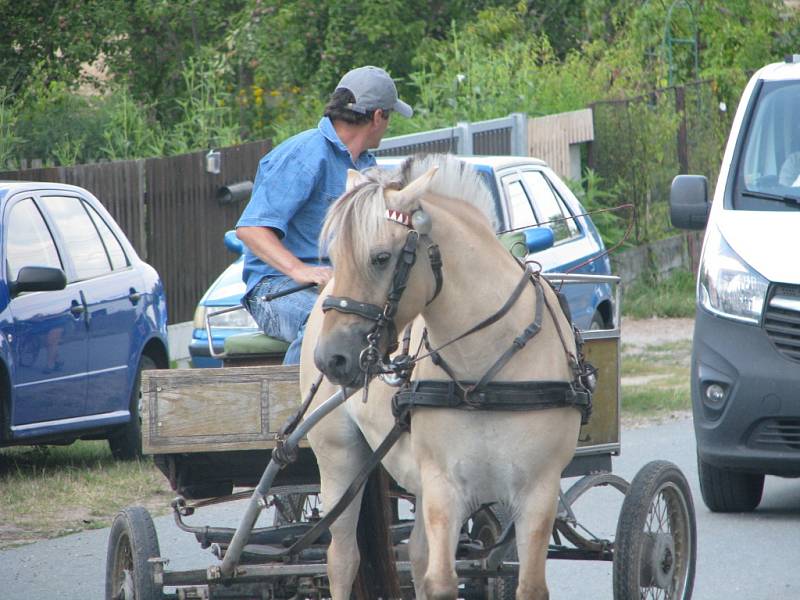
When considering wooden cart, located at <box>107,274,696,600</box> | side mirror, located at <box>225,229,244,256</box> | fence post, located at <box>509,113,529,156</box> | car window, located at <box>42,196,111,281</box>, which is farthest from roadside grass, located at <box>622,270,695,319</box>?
wooden cart, located at <box>107,274,696,600</box>

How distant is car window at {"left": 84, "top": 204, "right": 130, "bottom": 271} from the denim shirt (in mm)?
4513

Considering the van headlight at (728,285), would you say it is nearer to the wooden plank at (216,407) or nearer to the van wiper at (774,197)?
the van wiper at (774,197)

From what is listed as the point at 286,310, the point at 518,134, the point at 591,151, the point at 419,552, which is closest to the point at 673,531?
the point at 419,552

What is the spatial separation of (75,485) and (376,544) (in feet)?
13.6

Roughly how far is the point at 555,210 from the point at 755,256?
4094mm

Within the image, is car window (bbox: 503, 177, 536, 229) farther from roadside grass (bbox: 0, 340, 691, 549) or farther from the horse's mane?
the horse's mane

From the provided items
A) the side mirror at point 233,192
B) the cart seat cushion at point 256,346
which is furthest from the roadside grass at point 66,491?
the side mirror at point 233,192

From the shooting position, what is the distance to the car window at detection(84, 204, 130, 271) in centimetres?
1029

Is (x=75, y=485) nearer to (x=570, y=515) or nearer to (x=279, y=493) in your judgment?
(x=279, y=493)

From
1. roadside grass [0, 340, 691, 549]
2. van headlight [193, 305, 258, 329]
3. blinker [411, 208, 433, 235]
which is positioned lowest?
roadside grass [0, 340, 691, 549]

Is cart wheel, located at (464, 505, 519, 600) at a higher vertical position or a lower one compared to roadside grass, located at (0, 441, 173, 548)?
higher

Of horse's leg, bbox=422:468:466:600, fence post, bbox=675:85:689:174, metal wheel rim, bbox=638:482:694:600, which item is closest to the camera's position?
horse's leg, bbox=422:468:466:600

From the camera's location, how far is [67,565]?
7.41 meters

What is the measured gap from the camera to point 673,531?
5.90 meters
